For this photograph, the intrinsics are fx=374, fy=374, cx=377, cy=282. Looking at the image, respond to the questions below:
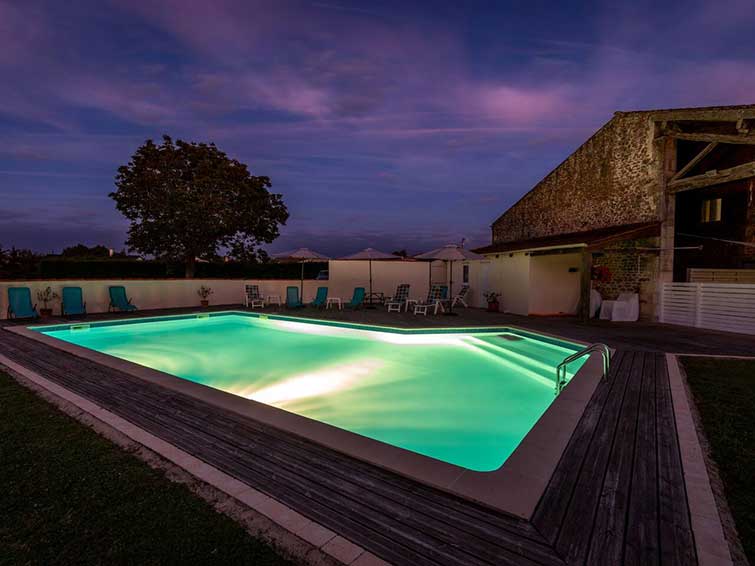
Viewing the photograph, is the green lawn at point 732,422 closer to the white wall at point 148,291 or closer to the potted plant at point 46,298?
the white wall at point 148,291

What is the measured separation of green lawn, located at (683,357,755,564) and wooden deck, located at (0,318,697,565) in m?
0.24

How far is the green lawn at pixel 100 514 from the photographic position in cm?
174

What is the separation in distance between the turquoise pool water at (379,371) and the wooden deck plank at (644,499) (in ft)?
5.61

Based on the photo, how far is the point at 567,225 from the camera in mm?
13445

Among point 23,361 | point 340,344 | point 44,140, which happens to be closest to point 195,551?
point 23,361

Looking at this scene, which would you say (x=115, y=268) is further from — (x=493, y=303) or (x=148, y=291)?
(x=493, y=303)

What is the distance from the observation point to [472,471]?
8.20 ft

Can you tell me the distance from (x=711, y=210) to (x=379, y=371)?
15343 mm

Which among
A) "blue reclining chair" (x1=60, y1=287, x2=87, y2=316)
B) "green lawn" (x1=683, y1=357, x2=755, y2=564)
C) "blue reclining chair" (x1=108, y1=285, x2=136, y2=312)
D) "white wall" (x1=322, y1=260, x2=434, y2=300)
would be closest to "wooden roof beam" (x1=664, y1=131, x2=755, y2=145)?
"green lawn" (x1=683, y1=357, x2=755, y2=564)

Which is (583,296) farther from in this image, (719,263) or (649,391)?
(719,263)

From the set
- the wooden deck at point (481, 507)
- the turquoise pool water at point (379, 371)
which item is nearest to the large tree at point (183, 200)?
the turquoise pool water at point (379, 371)

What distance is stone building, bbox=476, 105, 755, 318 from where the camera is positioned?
31.9ft

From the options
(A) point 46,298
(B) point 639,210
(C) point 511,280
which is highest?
(B) point 639,210

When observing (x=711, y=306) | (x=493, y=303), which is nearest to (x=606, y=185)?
(x=711, y=306)
